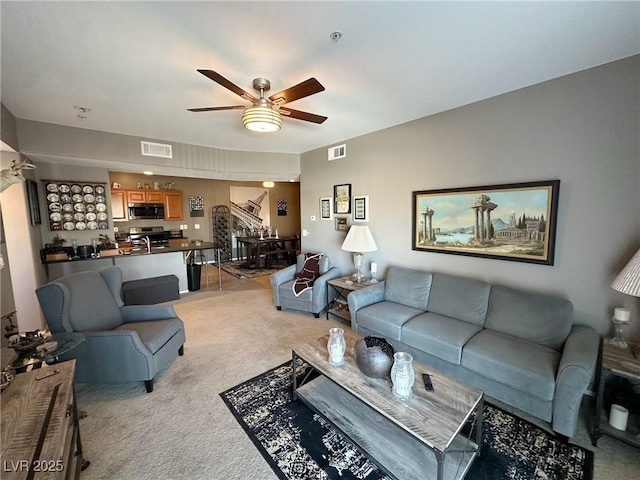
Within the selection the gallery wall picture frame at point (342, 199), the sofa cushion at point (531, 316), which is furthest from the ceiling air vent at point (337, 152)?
the sofa cushion at point (531, 316)

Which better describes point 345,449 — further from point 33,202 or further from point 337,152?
point 33,202

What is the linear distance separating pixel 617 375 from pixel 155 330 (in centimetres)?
363

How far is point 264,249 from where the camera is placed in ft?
25.1

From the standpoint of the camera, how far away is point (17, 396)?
4.22 ft

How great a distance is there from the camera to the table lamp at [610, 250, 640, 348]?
170 cm

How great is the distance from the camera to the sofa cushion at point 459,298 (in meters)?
2.60

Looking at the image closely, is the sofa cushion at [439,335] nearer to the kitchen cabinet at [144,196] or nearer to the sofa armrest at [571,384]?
the sofa armrest at [571,384]

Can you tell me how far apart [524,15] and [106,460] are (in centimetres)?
373

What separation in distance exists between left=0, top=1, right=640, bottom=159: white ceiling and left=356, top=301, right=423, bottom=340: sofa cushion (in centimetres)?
225

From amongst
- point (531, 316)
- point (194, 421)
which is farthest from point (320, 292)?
point (531, 316)

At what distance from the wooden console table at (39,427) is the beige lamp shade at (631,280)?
3.13m

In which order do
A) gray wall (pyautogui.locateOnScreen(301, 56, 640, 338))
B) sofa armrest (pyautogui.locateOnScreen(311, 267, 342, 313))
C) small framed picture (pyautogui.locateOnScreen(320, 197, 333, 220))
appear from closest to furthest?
gray wall (pyautogui.locateOnScreen(301, 56, 640, 338))
sofa armrest (pyautogui.locateOnScreen(311, 267, 342, 313))
small framed picture (pyautogui.locateOnScreen(320, 197, 333, 220))

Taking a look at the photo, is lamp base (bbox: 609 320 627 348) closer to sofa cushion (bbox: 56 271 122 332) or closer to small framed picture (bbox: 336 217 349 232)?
small framed picture (bbox: 336 217 349 232)

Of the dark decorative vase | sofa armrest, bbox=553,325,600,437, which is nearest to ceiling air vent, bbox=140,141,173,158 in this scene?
the dark decorative vase
